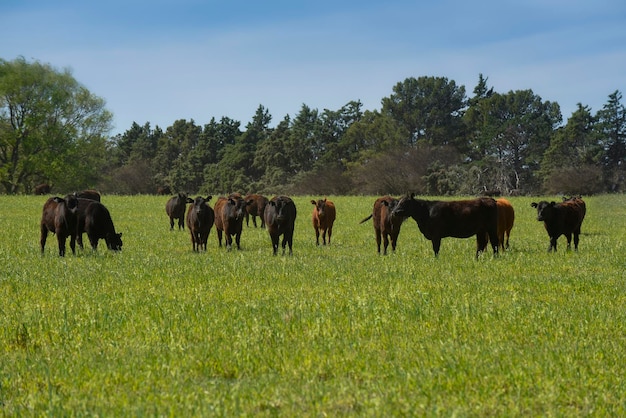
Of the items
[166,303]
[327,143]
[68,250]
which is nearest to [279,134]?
[327,143]

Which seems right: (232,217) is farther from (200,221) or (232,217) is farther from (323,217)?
(323,217)

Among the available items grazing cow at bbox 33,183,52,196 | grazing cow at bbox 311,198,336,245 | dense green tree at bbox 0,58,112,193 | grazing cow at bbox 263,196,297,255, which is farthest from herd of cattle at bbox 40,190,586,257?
dense green tree at bbox 0,58,112,193

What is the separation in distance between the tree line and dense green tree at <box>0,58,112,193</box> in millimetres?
110

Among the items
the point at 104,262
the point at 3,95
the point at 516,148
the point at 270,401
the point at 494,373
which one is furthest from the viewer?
the point at 516,148

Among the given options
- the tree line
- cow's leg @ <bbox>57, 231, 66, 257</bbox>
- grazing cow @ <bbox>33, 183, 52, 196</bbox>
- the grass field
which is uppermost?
the tree line

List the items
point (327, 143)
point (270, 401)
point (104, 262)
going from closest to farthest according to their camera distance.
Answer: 1. point (270, 401)
2. point (104, 262)
3. point (327, 143)

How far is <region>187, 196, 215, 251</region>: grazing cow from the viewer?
19312 millimetres

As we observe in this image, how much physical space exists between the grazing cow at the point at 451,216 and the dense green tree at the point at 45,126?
62.4 meters

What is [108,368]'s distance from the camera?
608 centimetres

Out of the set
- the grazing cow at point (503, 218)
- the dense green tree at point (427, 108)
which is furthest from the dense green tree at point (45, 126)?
the grazing cow at point (503, 218)

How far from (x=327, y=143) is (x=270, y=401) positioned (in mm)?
96031

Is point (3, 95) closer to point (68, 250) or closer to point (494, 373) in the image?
point (68, 250)

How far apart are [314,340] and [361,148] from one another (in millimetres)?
92303

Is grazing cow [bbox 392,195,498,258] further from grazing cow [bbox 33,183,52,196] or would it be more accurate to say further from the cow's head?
grazing cow [bbox 33,183,52,196]
